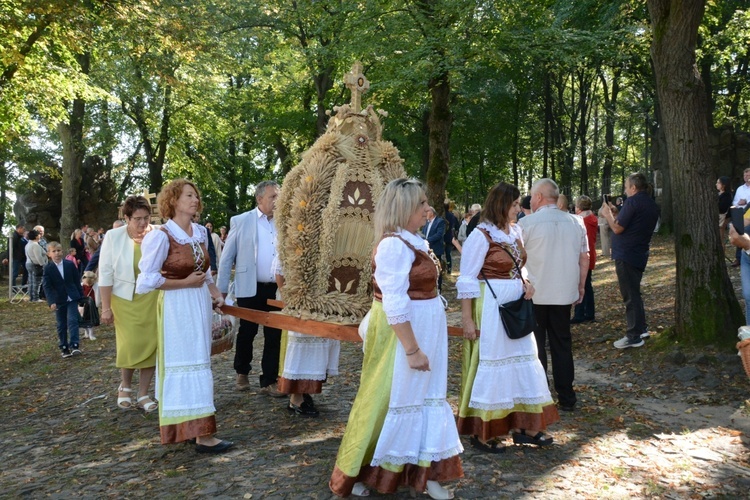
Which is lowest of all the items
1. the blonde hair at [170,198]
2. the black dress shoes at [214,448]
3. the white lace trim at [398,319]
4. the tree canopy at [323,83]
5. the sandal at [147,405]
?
the black dress shoes at [214,448]

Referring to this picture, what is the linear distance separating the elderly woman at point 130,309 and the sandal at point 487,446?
132 inches

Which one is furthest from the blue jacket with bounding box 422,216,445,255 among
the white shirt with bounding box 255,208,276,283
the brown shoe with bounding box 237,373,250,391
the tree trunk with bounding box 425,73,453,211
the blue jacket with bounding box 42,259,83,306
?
the white shirt with bounding box 255,208,276,283

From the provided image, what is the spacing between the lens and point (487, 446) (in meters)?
5.41

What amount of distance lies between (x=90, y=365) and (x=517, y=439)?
6901 millimetres

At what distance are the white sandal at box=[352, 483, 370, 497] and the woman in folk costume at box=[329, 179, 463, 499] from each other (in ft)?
0.05

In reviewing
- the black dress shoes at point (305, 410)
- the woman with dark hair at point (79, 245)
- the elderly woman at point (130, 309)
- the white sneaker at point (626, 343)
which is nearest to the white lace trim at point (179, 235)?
the elderly woman at point (130, 309)

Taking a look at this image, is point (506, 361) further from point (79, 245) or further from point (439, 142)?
point (79, 245)

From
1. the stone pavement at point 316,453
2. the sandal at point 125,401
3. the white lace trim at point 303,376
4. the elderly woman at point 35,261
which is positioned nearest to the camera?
the stone pavement at point 316,453

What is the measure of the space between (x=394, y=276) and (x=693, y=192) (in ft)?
17.8

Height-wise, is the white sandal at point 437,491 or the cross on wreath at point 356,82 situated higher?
the cross on wreath at point 356,82

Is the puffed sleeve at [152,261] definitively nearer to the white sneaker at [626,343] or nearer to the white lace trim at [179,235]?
the white lace trim at [179,235]

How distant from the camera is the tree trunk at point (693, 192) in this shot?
795cm

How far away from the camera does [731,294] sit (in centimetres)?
804

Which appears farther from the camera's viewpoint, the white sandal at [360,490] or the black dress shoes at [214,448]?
the black dress shoes at [214,448]
